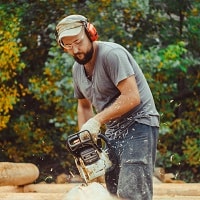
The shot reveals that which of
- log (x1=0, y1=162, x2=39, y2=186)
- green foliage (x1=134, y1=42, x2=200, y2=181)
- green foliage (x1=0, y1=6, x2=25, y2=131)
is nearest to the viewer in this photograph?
log (x1=0, y1=162, x2=39, y2=186)

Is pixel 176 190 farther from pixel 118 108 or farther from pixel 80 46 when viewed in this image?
pixel 80 46

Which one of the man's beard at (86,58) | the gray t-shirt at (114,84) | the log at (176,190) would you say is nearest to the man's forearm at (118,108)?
the gray t-shirt at (114,84)

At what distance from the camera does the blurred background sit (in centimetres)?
914

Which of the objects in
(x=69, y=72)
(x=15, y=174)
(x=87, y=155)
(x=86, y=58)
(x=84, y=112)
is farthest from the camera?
(x=69, y=72)

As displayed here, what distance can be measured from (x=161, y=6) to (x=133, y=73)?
593cm

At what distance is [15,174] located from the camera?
306 inches

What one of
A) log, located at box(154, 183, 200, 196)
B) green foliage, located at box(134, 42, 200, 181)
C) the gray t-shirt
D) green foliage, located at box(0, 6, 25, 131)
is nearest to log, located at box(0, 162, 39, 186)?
green foliage, located at box(0, 6, 25, 131)

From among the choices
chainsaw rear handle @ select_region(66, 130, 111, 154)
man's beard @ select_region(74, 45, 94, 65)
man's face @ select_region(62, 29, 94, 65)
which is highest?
man's face @ select_region(62, 29, 94, 65)

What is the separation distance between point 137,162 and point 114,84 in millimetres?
480

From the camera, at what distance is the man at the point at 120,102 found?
4031 millimetres

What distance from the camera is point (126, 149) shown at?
13.5 feet

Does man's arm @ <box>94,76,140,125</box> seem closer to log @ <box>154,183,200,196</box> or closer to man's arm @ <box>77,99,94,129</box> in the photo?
man's arm @ <box>77,99,94,129</box>

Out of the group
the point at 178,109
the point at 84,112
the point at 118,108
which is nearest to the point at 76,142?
the point at 118,108

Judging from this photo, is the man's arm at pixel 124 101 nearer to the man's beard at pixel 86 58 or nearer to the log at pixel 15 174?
the man's beard at pixel 86 58
